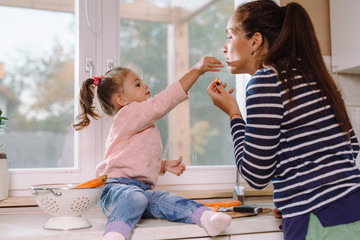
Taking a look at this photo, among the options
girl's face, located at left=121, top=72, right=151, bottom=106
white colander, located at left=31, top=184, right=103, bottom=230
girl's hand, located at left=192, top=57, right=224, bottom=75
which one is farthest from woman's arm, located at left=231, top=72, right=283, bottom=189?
girl's face, located at left=121, top=72, right=151, bottom=106

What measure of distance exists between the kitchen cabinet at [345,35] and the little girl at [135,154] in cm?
87

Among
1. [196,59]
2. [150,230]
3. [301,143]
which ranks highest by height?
[196,59]

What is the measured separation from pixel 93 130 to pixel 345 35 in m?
1.24

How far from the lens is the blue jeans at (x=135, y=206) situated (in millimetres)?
1087

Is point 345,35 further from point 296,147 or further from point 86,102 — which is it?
point 86,102

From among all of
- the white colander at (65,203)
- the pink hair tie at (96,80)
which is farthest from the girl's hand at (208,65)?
the white colander at (65,203)

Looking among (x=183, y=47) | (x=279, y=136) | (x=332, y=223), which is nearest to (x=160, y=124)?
(x=183, y=47)

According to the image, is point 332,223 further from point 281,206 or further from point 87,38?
point 87,38

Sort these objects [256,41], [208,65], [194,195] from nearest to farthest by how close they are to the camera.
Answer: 1. [256,41]
2. [208,65]
3. [194,195]

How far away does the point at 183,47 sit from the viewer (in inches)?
77.0

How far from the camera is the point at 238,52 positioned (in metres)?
1.26

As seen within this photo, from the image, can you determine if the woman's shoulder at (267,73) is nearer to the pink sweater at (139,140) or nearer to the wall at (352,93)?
the pink sweater at (139,140)

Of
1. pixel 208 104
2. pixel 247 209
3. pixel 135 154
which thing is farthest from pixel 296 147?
pixel 208 104

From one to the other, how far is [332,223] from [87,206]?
2.10 feet
